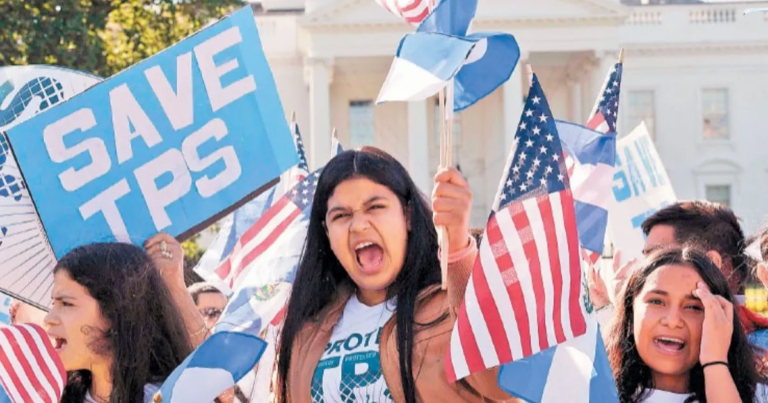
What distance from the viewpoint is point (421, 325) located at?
3.23 meters

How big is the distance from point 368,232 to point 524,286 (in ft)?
1.25

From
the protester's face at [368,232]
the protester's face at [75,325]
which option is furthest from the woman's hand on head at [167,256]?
the protester's face at [368,232]

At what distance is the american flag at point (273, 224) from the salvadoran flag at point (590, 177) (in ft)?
3.63

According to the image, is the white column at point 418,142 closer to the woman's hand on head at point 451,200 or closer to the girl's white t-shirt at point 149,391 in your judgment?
the girl's white t-shirt at point 149,391

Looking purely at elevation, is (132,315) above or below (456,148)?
above

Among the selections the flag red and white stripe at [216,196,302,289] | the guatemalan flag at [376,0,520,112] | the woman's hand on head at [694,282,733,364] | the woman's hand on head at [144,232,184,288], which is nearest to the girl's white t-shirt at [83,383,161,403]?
the woman's hand on head at [144,232,184,288]

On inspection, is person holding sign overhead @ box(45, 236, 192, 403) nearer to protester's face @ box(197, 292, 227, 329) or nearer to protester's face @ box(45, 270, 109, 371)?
protester's face @ box(45, 270, 109, 371)

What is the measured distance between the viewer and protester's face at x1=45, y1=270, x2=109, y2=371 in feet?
12.0

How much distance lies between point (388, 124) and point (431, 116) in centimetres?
141

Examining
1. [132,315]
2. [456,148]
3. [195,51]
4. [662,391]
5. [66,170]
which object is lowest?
[456,148]

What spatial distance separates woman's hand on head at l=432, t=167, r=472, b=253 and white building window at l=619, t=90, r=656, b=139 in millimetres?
41644

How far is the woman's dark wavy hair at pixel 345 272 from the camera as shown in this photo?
10.8 ft

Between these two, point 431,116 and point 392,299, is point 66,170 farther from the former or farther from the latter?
point 431,116

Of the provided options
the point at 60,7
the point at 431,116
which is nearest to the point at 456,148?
the point at 431,116
